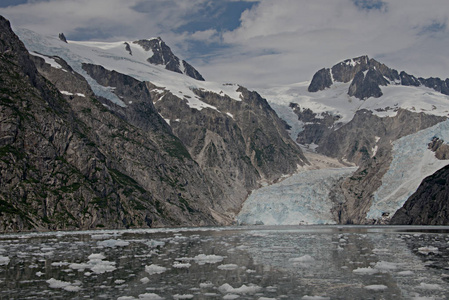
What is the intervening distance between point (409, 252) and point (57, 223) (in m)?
106

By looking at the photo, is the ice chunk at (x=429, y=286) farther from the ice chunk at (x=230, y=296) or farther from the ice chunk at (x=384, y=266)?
the ice chunk at (x=230, y=296)

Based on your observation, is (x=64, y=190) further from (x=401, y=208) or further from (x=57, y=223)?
(x=401, y=208)

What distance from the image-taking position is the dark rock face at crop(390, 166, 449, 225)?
149m

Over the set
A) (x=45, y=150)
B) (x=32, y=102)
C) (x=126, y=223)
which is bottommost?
(x=126, y=223)

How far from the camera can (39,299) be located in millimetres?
29719

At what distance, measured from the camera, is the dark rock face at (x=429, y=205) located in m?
149

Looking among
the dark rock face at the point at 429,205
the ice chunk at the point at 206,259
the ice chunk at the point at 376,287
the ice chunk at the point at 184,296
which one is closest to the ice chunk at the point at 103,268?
the ice chunk at the point at 206,259

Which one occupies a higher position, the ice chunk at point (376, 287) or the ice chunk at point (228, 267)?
the ice chunk at point (376, 287)

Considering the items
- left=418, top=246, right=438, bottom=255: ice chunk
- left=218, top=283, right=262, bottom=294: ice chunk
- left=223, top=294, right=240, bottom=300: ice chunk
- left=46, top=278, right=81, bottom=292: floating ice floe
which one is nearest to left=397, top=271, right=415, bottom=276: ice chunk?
left=218, top=283, right=262, bottom=294: ice chunk

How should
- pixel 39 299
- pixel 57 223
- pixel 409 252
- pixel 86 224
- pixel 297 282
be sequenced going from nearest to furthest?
1. pixel 39 299
2. pixel 297 282
3. pixel 409 252
4. pixel 57 223
5. pixel 86 224

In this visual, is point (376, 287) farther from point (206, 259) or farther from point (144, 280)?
point (206, 259)

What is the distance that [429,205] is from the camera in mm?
156625

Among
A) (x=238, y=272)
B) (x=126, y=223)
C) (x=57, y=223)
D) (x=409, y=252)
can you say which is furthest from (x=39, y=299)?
(x=126, y=223)

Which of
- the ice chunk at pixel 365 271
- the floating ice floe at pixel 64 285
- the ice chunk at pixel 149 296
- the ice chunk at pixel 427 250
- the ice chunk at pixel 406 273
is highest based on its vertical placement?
the ice chunk at pixel 149 296
